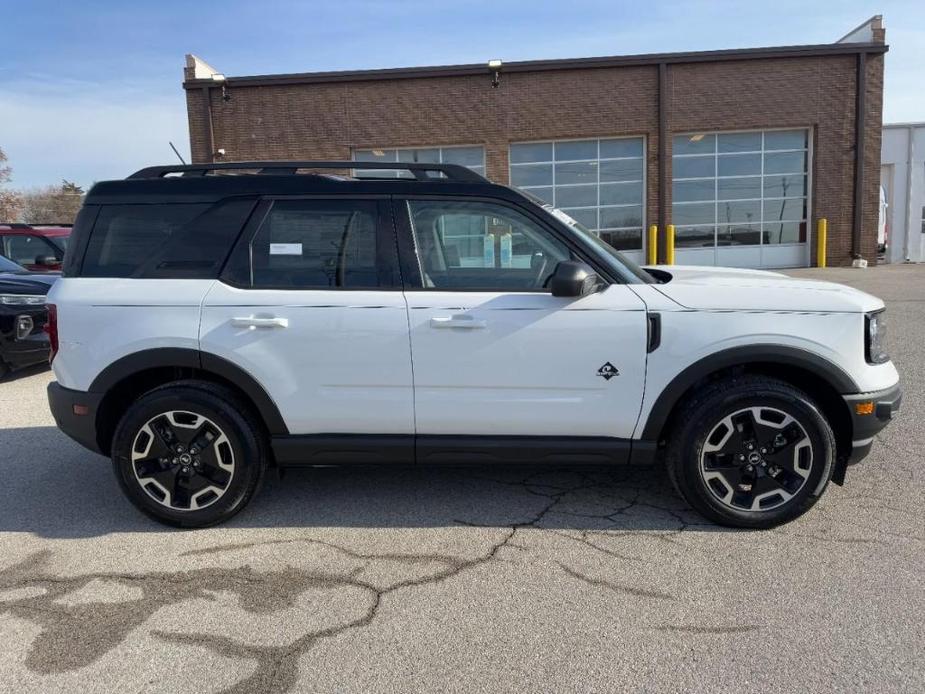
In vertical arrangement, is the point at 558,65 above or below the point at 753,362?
above

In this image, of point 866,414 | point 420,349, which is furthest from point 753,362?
point 420,349

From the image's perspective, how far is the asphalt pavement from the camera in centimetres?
254

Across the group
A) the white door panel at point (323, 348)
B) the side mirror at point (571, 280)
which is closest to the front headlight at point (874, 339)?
the side mirror at point (571, 280)

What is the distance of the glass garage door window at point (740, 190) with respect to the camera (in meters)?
21.6

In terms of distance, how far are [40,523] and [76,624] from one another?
134 centimetres

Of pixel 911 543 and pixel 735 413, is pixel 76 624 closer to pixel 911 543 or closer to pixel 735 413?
pixel 735 413

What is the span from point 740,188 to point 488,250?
20.6 metres

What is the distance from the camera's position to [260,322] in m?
3.67

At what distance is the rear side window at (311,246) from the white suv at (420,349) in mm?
12

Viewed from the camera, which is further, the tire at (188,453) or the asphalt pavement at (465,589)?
the tire at (188,453)

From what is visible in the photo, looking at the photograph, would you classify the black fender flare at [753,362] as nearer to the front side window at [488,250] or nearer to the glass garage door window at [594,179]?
the front side window at [488,250]

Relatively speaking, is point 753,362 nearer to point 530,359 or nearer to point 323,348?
point 530,359

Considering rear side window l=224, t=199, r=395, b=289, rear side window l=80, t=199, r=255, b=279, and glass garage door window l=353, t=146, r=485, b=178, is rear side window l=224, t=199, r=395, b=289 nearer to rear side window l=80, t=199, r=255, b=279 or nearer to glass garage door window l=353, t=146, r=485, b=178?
rear side window l=80, t=199, r=255, b=279

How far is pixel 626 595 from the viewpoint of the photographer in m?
3.05
